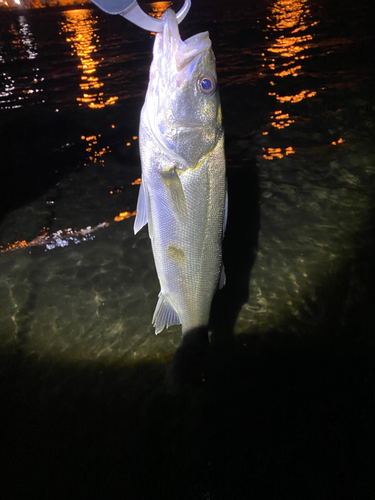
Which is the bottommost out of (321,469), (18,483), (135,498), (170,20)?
(321,469)

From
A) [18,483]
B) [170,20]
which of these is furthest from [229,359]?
[170,20]

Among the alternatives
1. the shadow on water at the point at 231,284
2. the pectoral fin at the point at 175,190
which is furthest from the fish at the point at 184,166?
the shadow on water at the point at 231,284

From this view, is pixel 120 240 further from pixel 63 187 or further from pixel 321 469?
pixel 321 469

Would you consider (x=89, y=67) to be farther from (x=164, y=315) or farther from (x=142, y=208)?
(x=164, y=315)

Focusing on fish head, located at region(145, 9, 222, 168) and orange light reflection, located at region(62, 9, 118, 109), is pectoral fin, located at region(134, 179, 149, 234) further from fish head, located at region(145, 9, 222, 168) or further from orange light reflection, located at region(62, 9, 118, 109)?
orange light reflection, located at region(62, 9, 118, 109)

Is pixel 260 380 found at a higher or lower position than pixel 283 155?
lower

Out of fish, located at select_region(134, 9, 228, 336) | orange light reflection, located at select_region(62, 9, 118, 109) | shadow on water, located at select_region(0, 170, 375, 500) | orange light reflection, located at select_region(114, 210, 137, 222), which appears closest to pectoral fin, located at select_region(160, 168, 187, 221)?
fish, located at select_region(134, 9, 228, 336)
